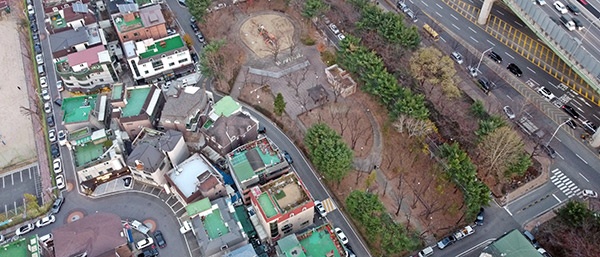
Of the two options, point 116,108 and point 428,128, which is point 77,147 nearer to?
point 116,108

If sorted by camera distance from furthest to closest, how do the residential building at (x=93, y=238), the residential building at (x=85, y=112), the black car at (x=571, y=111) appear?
the black car at (x=571, y=111) → the residential building at (x=85, y=112) → the residential building at (x=93, y=238)

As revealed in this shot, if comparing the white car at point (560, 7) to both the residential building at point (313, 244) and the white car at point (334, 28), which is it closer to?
the white car at point (334, 28)

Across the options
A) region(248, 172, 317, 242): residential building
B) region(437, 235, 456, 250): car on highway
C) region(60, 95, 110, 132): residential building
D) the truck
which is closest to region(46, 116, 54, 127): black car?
region(60, 95, 110, 132): residential building

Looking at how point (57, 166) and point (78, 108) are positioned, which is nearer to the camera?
point (57, 166)

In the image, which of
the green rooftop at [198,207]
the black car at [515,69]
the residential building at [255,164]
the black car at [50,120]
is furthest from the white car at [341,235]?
the black car at [50,120]

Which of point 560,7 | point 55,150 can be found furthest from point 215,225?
point 560,7

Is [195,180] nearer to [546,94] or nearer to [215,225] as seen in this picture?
[215,225]
